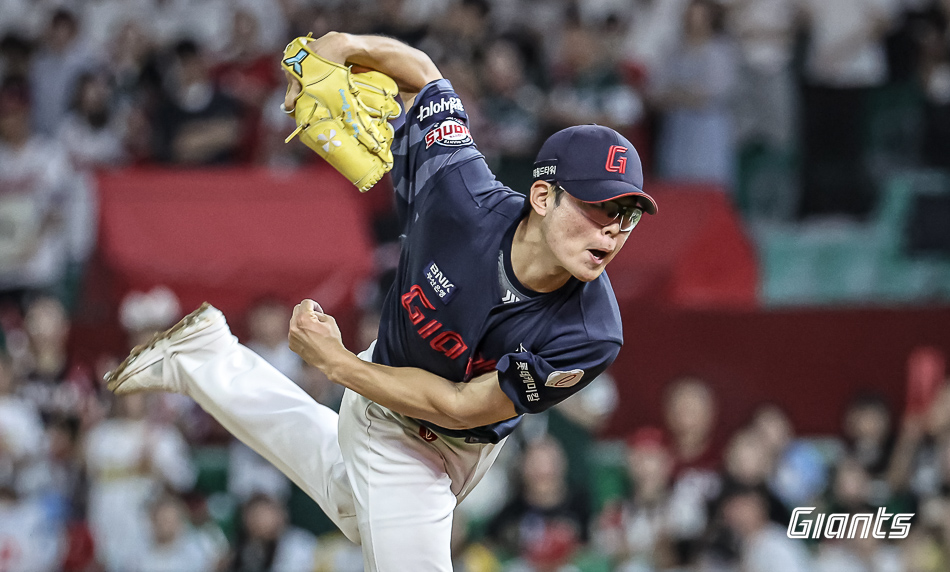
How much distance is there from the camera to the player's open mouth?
13.0 feet

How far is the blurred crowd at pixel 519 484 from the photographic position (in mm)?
7398

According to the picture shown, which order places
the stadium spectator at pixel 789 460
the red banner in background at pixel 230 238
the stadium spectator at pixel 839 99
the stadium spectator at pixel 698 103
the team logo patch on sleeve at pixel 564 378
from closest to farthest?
the team logo patch on sleeve at pixel 564 378, the stadium spectator at pixel 789 460, the red banner in background at pixel 230 238, the stadium spectator at pixel 698 103, the stadium spectator at pixel 839 99

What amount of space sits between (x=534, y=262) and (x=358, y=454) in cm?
107

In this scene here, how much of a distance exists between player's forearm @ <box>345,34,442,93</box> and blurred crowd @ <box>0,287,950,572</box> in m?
3.44

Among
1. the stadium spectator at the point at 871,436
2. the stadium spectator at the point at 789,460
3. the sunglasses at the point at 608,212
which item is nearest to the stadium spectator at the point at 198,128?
the stadium spectator at the point at 789,460

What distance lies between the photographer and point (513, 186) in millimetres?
9102

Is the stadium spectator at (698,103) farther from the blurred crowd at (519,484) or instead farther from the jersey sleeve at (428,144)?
the jersey sleeve at (428,144)

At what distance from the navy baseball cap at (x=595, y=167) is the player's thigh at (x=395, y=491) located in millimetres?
1207

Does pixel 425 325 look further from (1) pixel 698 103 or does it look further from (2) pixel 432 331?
(1) pixel 698 103

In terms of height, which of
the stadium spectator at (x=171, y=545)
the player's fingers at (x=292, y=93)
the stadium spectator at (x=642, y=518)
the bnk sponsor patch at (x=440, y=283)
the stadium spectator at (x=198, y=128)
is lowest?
the stadium spectator at (x=171, y=545)

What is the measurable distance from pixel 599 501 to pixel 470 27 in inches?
168

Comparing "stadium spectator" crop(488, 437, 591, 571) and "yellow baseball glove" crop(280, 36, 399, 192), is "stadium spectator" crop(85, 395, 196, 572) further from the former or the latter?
"yellow baseball glove" crop(280, 36, 399, 192)

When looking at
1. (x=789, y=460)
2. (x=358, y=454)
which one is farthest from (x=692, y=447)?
(x=358, y=454)

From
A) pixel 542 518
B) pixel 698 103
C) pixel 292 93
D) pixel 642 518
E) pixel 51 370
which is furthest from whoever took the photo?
pixel 698 103
